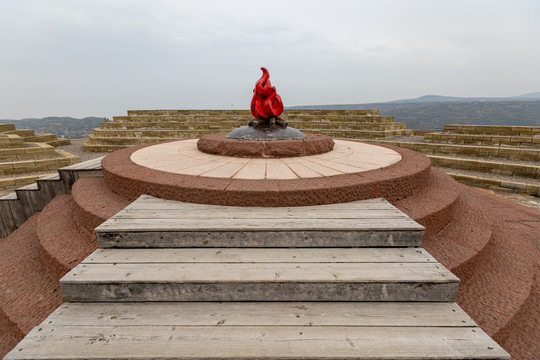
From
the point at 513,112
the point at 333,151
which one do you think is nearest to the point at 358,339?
the point at 333,151

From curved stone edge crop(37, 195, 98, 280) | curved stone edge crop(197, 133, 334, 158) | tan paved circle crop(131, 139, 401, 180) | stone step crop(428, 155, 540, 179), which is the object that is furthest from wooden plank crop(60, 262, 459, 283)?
stone step crop(428, 155, 540, 179)

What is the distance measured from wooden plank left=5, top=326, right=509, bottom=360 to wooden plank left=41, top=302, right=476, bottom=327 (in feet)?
0.15

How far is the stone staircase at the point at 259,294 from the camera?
1.47m

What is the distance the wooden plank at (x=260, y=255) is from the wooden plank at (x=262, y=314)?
0.32 metres

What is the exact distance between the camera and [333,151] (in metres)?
5.21

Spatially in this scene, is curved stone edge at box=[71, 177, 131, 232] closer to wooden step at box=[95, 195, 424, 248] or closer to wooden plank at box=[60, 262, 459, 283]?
wooden step at box=[95, 195, 424, 248]

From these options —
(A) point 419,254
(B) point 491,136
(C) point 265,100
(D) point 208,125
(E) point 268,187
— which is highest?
(C) point 265,100

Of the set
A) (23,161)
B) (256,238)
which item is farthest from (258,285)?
(23,161)

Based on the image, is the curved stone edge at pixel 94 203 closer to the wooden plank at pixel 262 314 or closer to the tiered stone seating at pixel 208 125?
the wooden plank at pixel 262 314

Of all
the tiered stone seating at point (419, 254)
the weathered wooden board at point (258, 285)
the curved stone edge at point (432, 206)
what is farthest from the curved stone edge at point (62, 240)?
the curved stone edge at point (432, 206)

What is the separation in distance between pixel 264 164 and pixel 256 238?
1.94m

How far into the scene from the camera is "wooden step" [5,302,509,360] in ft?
4.69

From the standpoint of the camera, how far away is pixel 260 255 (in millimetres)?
2090

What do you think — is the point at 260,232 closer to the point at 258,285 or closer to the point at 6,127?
the point at 258,285
